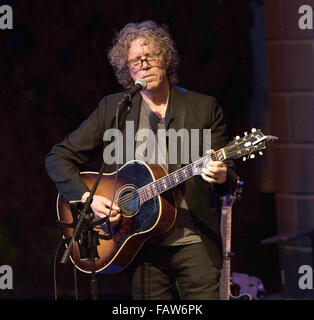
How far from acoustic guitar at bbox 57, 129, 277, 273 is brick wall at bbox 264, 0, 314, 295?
4.92 ft

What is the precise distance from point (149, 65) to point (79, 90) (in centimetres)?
→ 188

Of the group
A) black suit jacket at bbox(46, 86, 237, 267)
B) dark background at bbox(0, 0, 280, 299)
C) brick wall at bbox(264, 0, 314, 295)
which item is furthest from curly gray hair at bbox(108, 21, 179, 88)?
brick wall at bbox(264, 0, 314, 295)

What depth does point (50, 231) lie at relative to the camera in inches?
227

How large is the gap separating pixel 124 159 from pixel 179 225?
523 mm

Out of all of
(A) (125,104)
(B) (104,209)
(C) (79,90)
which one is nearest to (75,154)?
(B) (104,209)

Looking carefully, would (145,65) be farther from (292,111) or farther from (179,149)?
(292,111)

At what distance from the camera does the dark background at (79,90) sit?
5395 millimetres

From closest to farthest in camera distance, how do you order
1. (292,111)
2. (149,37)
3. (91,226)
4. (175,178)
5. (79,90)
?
(91,226), (175,178), (149,37), (292,111), (79,90)

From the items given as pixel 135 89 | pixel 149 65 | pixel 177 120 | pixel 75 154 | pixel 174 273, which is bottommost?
pixel 174 273

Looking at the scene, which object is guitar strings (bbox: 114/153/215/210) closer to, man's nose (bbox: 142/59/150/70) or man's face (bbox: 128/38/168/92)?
man's face (bbox: 128/38/168/92)

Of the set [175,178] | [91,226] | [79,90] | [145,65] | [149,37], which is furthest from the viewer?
[79,90]

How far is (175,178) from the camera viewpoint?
374cm

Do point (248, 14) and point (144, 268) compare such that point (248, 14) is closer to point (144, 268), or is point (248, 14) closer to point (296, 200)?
point (296, 200)
